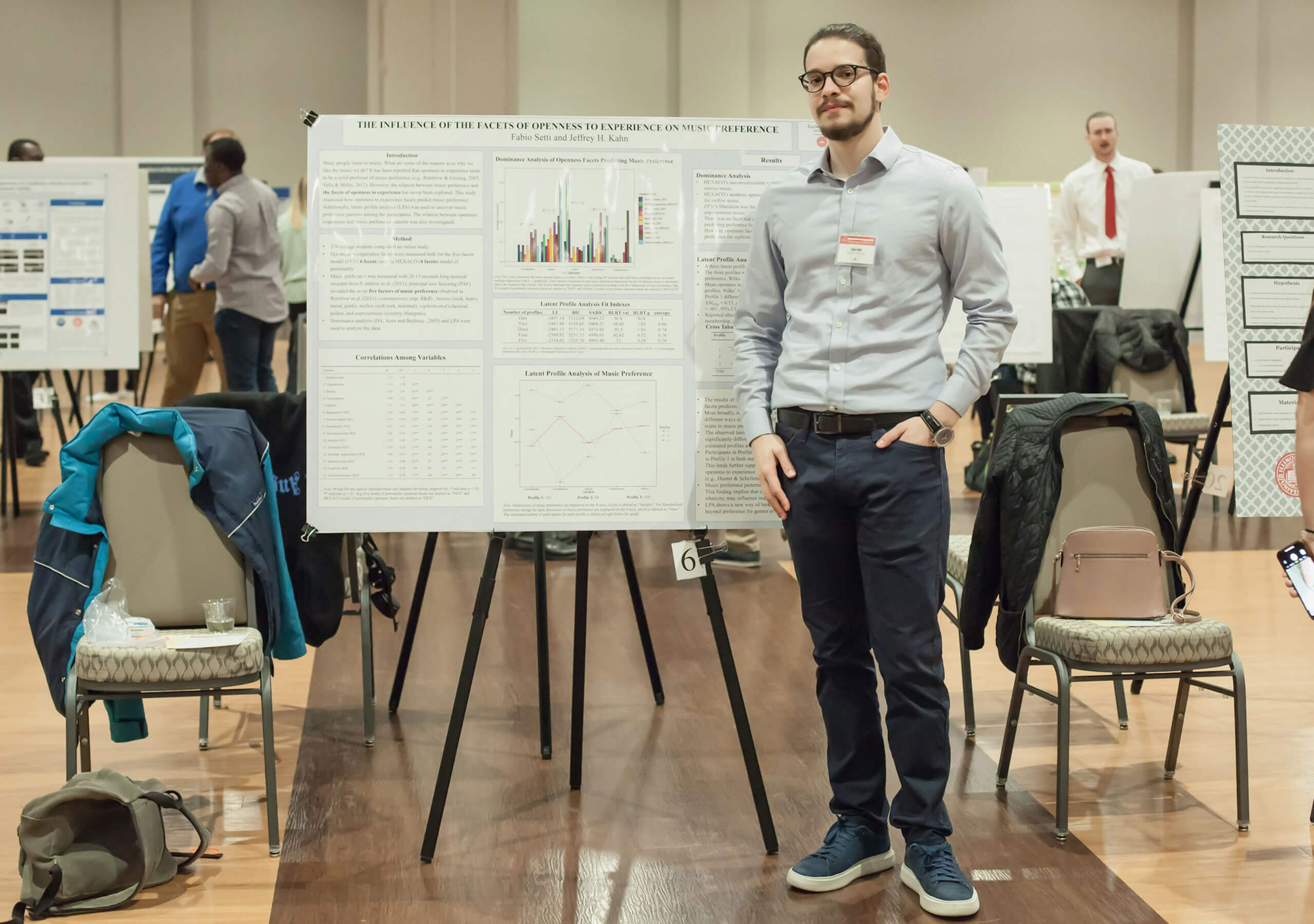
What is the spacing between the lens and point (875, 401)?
241 centimetres

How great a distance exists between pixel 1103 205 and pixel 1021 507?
5328mm

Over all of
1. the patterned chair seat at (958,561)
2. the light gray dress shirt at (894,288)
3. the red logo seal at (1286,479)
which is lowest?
the patterned chair seat at (958,561)

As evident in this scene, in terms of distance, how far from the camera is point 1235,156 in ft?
11.1

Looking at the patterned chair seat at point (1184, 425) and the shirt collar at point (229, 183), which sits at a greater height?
the shirt collar at point (229, 183)

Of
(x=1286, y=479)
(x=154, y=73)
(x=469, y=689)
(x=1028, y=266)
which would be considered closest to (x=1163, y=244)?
(x=1028, y=266)

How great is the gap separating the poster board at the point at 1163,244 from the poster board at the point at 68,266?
495 cm

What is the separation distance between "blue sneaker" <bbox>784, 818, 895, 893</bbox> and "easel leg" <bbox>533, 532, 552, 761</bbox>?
915mm

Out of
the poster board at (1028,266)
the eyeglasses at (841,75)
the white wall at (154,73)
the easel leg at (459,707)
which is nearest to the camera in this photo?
the eyeglasses at (841,75)

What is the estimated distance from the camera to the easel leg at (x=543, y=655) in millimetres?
3344

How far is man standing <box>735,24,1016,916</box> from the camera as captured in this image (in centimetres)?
241

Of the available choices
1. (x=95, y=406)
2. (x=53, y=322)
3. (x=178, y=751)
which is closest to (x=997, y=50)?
(x=95, y=406)

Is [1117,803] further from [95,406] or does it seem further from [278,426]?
[95,406]

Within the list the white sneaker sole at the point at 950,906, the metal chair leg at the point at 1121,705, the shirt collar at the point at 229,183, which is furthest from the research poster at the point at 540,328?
the shirt collar at the point at 229,183

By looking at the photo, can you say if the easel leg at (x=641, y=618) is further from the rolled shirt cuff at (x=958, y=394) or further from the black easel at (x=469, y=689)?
the rolled shirt cuff at (x=958, y=394)
